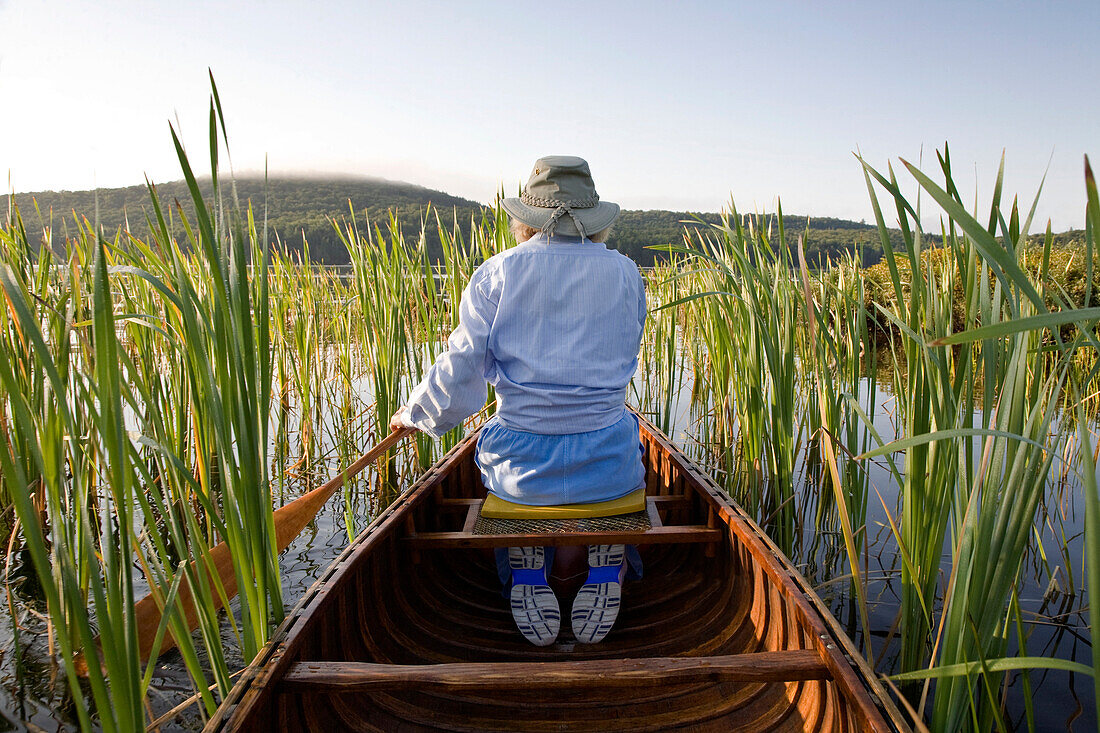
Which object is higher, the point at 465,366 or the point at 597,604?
the point at 465,366

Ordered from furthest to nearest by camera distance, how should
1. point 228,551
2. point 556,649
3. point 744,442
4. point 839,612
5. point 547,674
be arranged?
1. point 744,442
2. point 839,612
3. point 556,649
4. point 228,551
5. point 547,674

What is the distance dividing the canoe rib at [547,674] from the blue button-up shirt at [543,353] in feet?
2.59

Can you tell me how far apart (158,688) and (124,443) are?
5.30 feet

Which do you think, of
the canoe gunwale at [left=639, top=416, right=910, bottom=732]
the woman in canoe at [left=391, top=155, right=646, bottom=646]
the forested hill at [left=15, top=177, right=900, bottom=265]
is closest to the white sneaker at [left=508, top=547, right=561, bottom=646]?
the woman in canoe at [left=391, top=155, right=646, bottom=646]

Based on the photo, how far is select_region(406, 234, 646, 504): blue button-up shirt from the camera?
1.97m

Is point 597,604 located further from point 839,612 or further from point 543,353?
point 839,612

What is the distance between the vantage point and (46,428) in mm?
1087

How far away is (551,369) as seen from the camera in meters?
1.99

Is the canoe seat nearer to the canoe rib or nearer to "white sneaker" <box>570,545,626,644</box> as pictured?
"white sneaker" <box>570,545,626,644</box>

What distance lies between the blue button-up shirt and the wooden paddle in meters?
0.28

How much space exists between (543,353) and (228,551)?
993 millimetres

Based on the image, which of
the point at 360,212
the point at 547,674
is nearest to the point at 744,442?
the point at 547,674

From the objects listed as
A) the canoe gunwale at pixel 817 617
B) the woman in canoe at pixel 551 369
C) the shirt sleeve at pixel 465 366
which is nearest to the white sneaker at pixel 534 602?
the woman in canoe at pixel 551 369

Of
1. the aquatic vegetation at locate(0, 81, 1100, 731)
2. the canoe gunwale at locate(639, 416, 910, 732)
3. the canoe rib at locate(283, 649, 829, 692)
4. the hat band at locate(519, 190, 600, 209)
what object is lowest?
Answer: the canoe rib at locate(283, 649, 829, 692)
